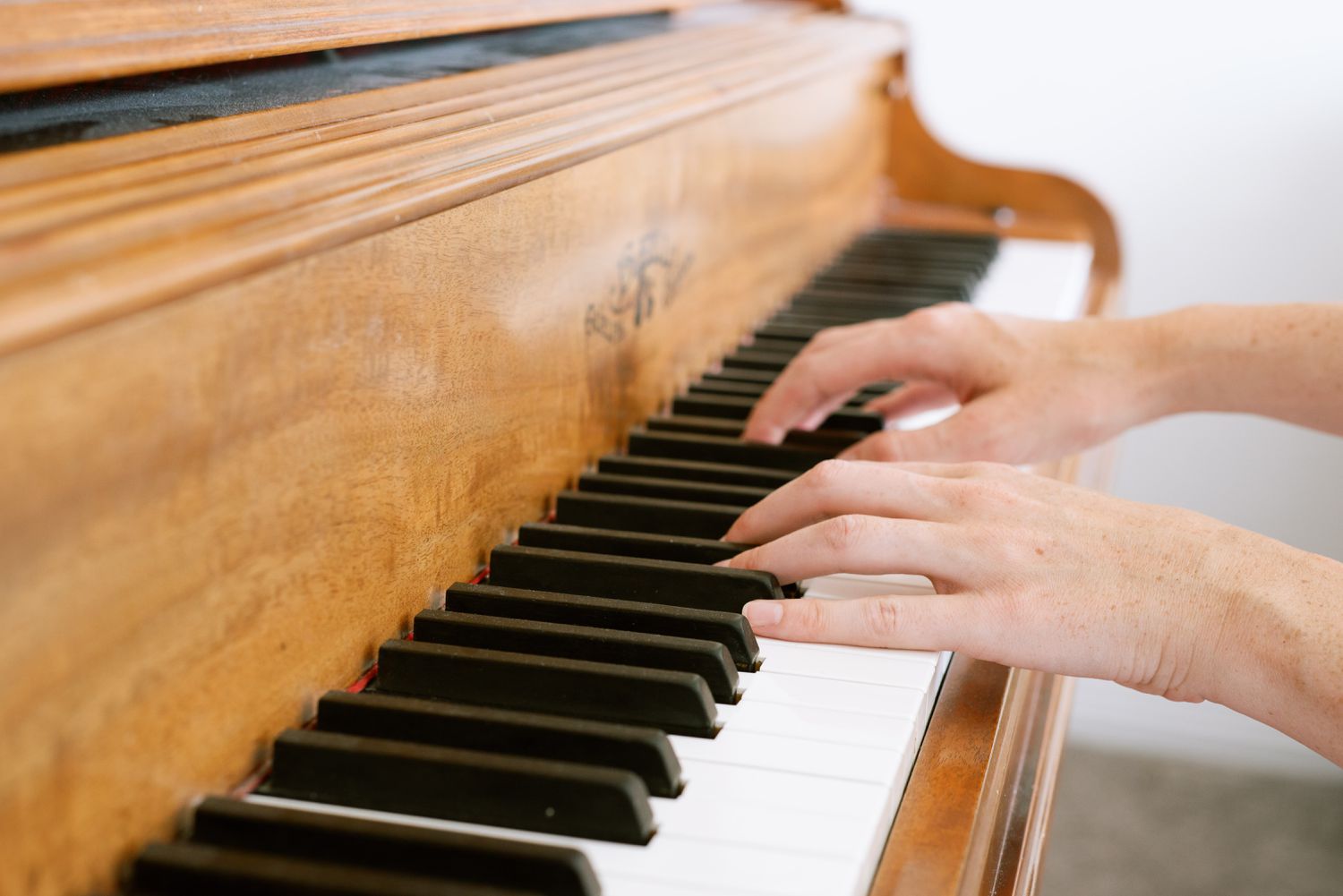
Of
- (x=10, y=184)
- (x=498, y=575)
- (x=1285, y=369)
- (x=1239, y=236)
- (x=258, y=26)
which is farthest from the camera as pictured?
(x=1239, y=236)

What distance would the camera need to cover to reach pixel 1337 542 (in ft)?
10.8

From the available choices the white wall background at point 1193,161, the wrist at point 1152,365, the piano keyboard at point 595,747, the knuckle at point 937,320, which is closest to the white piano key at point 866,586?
A: the piano keyboard at point 595,747

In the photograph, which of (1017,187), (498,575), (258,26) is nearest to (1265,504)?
(1017,187)

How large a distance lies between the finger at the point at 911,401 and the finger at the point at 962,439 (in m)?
0.13

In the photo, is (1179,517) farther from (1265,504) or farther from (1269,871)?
(1265,504)

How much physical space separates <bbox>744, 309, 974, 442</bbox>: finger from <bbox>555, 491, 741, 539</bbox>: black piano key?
0.77ft

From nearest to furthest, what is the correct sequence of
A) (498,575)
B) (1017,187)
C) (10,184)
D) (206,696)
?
1. (10,184)
2. (206,696)
3. (498,575)
4. (1017,187)

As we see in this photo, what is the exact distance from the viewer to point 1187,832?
9.57 ft

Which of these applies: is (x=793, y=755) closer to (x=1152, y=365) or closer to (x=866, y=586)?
(x=866, y=586)

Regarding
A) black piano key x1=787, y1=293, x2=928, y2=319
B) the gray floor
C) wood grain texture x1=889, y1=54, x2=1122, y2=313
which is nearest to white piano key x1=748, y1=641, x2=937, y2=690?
black piano key x1=787, y1=293, x2=928, y2=319

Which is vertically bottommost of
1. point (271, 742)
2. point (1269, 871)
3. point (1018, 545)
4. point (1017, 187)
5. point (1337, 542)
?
point (1269, 871)

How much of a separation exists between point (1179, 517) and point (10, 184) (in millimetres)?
813

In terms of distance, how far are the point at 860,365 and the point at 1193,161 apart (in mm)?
2333

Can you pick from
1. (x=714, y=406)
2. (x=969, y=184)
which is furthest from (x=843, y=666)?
(x=969, y=184)
